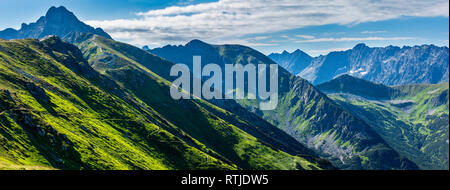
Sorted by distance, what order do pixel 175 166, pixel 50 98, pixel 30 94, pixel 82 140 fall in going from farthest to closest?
pixel 175 166 → pixel 50 98 → pixel 30 94 → pixel 82 140

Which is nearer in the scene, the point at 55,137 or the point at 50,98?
the point at 55,137

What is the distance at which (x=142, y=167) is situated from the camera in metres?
145

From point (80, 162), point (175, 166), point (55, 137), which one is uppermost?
point (55, 137)
